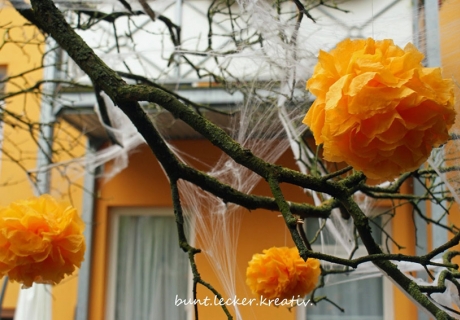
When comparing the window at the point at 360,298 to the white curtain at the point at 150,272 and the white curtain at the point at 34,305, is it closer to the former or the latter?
the white curtain at the point at 150,272

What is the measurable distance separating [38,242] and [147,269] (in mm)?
2193

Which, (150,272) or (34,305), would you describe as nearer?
(34,305)

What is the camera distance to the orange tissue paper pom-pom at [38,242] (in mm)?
954

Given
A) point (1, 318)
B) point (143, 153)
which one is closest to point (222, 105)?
point (143, 153)

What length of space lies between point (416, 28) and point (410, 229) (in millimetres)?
1720

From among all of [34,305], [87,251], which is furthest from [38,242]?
[87,251]

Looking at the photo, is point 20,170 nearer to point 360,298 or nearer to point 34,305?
point 34,305

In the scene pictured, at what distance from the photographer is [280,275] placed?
1126 mm

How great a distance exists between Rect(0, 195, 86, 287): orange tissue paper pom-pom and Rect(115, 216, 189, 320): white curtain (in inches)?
80.2

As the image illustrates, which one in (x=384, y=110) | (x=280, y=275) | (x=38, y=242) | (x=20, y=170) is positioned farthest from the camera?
(x=20, y=170)

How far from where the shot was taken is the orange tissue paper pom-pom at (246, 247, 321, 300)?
1127 millimetres

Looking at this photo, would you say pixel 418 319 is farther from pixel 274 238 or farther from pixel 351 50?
pixel 351 50

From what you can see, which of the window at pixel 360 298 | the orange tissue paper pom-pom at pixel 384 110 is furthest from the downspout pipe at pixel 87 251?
the orange tissue paper pom-pom at pixel 384 110

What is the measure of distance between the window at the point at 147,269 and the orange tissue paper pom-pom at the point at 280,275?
191cm
